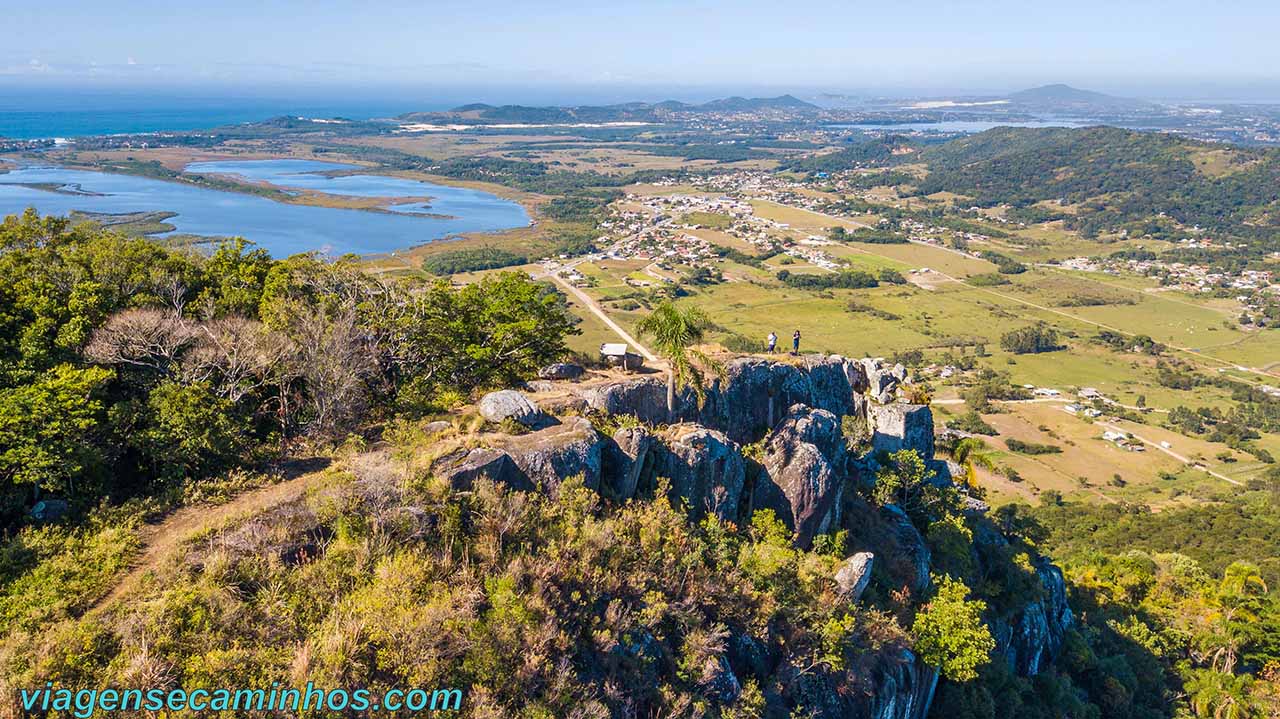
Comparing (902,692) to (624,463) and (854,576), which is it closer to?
(854,576)

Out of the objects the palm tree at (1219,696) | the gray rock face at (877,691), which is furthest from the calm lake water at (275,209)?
the palm tree at (1219,696)

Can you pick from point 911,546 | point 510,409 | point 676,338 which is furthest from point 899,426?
point 510,409

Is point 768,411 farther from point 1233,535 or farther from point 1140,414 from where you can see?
point 1140,414

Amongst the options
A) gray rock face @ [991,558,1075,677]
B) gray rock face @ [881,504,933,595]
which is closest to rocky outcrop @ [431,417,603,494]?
gray rock face @ [881,504,933,595]

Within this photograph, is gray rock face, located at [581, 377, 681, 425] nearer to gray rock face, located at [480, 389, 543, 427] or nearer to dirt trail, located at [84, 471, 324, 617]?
gray rock face, located at [480, 389, 543, 427]

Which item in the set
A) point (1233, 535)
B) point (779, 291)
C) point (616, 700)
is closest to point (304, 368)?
point (616, 700)

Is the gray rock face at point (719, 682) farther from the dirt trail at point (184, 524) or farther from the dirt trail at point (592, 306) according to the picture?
the dirt trail at point (592, 306)
